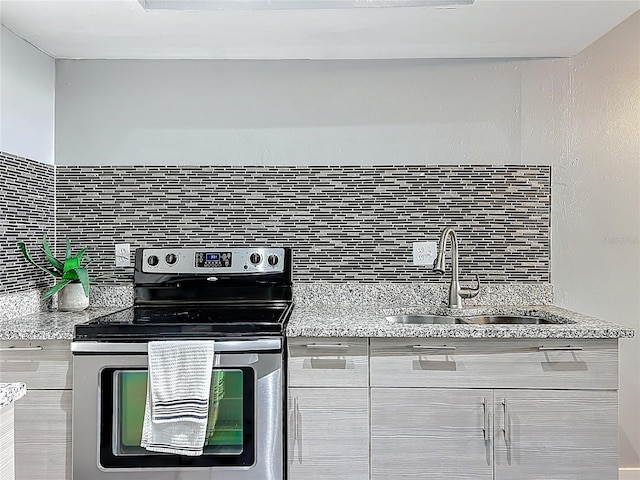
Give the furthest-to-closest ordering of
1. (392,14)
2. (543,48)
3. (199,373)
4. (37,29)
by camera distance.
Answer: (543,48), (37,29), (392,14), (199,373)

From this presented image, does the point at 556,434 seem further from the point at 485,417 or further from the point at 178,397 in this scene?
the point at 178,397

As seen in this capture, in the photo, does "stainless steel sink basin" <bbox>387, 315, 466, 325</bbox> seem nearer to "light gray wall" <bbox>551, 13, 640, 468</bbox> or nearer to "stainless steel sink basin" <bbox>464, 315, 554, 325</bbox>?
"stainless steel sink basin" <bbox>464, 315, 554, 325</bbox>

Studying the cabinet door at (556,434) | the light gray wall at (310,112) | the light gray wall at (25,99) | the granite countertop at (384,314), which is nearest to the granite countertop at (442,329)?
the granite countertop at (384,314)

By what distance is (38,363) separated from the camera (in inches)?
94.0

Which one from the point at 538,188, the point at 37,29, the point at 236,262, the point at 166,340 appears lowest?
the point at 166,340

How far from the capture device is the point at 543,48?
2.90 metres

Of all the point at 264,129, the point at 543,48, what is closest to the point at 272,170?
the point at 264,129

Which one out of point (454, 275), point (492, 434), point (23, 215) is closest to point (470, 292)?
point (454, 275)

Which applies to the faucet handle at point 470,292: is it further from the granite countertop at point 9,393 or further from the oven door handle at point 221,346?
the granite countertop at point 9,393

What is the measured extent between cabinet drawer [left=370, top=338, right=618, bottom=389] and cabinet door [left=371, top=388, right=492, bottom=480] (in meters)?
0.06

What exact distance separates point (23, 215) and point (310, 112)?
1.33 metres

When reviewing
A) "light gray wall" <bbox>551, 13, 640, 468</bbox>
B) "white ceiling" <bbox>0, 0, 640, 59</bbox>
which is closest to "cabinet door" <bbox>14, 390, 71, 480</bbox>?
"white ceiling" <bbox>0, 0, 640, 59</bbox>

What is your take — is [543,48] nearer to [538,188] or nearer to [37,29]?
[538,188]

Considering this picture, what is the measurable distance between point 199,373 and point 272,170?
3.69 feet
